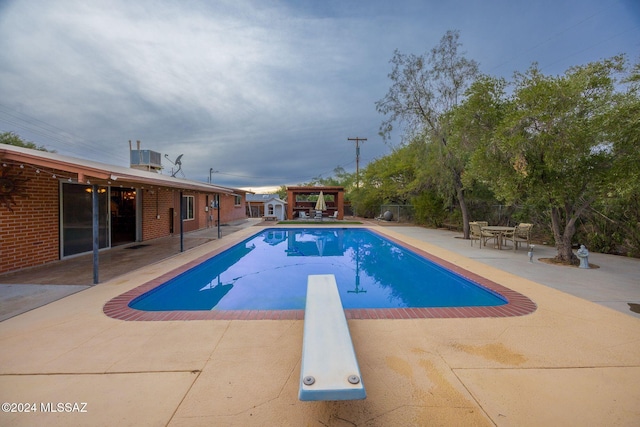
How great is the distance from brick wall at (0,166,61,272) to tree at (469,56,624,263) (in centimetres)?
1085

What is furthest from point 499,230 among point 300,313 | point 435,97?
point 300,313

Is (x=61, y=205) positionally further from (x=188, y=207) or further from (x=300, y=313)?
(x=188, y=207)

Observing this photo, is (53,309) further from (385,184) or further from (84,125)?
(385,184)

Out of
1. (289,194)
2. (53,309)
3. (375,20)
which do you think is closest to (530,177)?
(375,20)

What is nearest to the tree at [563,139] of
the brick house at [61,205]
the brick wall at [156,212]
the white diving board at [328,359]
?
the white diving board at [328,359]

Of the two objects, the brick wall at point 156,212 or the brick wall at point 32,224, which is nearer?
the brick wall at point 32,224

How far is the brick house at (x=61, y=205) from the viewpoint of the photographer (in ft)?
17.1

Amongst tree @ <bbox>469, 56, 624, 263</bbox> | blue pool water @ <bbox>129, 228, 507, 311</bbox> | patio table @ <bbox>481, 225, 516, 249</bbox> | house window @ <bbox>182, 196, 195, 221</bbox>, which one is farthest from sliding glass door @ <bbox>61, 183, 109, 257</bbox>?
patio table @ <bbox>481, 225, 516, 249</bbox>

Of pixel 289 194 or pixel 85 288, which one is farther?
pixel 289 194

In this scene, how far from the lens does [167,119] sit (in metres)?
17.4

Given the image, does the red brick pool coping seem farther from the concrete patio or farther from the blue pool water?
the blue pool water

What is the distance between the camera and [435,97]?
40.0 feet

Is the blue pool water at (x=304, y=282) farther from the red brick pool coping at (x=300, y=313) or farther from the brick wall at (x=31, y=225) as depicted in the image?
the brick wall at (x=31, y=225)

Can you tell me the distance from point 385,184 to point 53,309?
19925 mm
